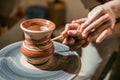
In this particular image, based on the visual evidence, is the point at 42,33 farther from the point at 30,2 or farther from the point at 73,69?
the point at 30,2

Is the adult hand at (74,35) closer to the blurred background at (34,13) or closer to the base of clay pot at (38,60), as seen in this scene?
the base of clay pot at (38,60)

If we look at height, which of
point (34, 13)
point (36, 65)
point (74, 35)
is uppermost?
point (74, 35)

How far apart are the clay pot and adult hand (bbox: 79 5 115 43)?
0.49 feet

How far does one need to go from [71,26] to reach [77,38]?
0.07 meters

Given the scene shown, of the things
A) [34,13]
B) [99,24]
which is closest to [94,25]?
[99,24]

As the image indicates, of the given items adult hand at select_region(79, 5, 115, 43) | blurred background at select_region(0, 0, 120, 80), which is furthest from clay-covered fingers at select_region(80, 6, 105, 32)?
blurred background at select_region(0, 0, 120, 80)

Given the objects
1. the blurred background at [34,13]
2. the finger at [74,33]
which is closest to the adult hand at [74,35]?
the finger at [74,33]

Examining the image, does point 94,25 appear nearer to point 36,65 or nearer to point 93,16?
point 93,16

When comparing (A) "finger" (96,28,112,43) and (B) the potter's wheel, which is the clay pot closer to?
(B) the potter's wheel

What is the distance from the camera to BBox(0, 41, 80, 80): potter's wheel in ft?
3.06

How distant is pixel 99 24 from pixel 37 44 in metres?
0.28

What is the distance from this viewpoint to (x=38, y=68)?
0.98m

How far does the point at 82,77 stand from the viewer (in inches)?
57.4

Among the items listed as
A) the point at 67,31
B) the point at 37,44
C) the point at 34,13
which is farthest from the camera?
the point at 34,13
